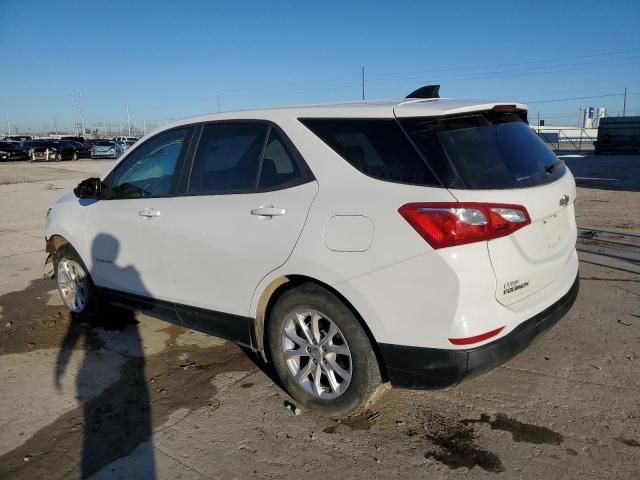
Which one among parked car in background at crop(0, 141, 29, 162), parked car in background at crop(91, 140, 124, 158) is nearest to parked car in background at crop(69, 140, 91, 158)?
parked car in background at crop(91, 140, 124, 158)

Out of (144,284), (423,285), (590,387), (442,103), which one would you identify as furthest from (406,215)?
(144,284)

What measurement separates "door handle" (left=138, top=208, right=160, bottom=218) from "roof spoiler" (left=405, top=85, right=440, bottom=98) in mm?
1995

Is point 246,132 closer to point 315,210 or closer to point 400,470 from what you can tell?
point 315,210

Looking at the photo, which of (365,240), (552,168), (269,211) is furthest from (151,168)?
(552,168)

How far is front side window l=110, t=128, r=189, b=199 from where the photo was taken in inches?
153

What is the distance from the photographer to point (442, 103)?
294 centimetres

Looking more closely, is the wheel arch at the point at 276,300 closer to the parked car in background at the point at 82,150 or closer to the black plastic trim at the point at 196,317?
the black plastic trim at the point at 196,317

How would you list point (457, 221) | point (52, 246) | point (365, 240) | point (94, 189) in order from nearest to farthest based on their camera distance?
point (457, 221) → point (365, 240) → point (94, 189) → point (52, 246)

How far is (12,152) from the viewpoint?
125ft

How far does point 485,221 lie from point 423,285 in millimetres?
438

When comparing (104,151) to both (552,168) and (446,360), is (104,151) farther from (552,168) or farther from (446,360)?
(446,360)

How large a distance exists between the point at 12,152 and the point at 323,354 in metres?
42.4

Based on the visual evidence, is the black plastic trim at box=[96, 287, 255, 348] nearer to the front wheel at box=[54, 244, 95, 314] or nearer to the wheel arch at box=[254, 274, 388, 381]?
the wheel arch at box=[254, 274, 388, 381]

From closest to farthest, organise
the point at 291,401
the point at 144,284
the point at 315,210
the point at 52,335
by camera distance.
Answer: the point at 315,210, the point at 291,401, the point at 144,284, the point at 52,335
